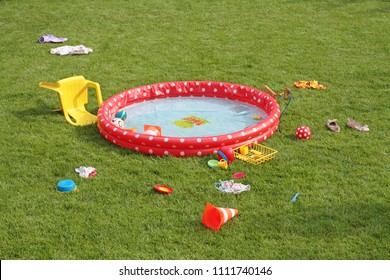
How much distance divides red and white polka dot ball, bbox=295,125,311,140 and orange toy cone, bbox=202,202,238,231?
2006 millimetres

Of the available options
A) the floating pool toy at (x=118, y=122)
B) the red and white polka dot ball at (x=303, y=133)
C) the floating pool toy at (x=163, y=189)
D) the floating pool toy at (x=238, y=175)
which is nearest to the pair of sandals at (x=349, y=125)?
the red and white polka dot ball at (x=303, y=133)

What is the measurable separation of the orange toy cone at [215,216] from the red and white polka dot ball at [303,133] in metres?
2.01

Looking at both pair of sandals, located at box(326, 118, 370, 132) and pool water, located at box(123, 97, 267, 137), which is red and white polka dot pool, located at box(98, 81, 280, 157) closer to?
pool water, located at box(123, 97, 267, 137)

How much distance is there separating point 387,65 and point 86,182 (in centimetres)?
597

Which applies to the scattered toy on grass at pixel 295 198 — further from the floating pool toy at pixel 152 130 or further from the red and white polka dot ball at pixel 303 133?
the floating pool toy at pixel 152 130

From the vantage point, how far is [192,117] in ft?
24.2

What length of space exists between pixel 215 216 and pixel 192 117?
8.87 ft

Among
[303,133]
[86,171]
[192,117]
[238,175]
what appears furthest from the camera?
[192,117]

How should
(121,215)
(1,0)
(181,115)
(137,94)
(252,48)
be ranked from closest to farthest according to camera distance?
(121,215), (181,115), (137,94), (252,48), (1,0)

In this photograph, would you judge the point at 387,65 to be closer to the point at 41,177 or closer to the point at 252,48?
the point at 252,48

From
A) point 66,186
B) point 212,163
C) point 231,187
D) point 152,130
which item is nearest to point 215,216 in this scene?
point 231,187

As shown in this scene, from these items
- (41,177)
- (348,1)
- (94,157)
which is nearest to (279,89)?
(94,157)

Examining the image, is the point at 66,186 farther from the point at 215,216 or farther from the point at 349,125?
the point at 349,125
